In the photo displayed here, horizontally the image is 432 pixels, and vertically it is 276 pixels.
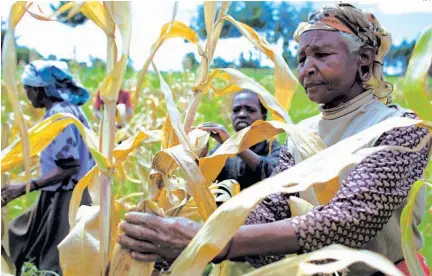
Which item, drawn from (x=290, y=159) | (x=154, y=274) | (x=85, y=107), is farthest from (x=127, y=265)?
(x=85, y=107)

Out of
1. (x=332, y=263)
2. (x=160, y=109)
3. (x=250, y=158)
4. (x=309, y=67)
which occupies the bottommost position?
(x=160, y=109)

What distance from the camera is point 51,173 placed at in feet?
10.2

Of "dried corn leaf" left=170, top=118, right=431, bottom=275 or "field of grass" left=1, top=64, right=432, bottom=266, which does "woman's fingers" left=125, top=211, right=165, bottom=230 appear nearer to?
"dried corn leaf" left=170, top=118, right=431, bottom=275

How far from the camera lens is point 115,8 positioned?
3.65 ft

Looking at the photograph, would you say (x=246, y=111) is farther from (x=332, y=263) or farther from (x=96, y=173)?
(x=332, y=263)

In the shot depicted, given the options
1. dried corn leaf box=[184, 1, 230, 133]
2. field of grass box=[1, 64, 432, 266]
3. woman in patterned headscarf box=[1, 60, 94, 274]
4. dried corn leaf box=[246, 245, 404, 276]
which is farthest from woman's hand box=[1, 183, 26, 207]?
dried corn leaf box=[246, 245, 404, 276]

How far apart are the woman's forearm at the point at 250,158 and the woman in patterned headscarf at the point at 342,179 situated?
98 cm

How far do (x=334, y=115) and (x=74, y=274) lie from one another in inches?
26.0

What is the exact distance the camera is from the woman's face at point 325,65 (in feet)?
4.71

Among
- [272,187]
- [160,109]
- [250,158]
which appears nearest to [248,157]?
[250,158]

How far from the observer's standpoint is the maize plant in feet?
3.28

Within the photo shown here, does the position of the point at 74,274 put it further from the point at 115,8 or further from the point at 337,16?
the point at 337,16

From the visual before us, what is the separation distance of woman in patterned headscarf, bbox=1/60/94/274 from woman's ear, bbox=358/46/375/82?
178 centimetres

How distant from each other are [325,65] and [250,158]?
120 centimetres
